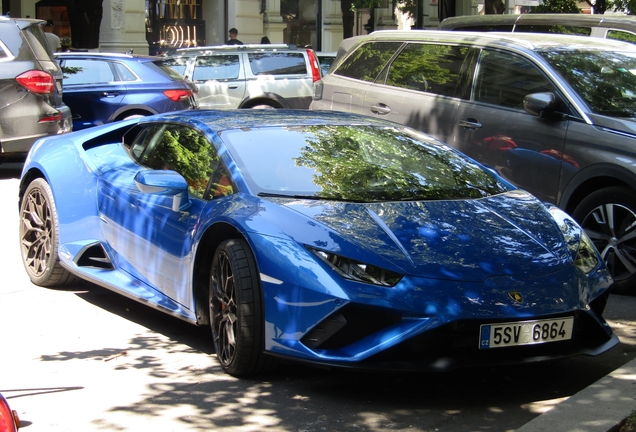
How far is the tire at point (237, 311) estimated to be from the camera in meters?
5.05

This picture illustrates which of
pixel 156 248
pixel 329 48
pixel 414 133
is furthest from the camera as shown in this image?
pixel 329 48

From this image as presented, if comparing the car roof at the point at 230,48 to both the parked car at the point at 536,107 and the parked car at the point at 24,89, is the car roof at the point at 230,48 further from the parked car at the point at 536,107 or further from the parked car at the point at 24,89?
the parked car at the point at 536,107

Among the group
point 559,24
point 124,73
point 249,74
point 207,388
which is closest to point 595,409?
point 207,388

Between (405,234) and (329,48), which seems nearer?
(405,234)

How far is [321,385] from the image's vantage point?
17.3ft

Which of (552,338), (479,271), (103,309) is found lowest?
(103,309)

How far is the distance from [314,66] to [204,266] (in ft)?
45.3

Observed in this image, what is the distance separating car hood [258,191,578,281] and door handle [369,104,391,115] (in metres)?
4.01

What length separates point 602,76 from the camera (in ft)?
26.8

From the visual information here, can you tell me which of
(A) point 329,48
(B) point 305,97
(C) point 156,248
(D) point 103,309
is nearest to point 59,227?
(D) point 103,309

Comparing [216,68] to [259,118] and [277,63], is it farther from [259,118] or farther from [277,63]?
[259,118]

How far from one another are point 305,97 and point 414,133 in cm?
1253

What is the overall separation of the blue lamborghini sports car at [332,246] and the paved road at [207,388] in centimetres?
26

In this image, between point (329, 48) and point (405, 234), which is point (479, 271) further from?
point (329, 48)
